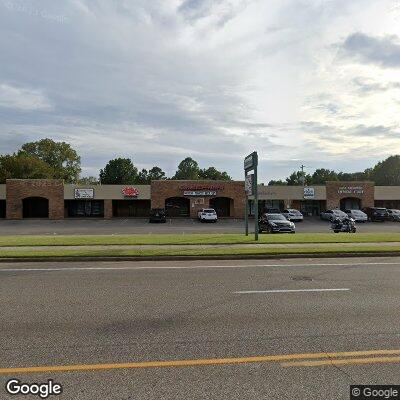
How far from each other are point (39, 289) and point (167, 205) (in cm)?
3975

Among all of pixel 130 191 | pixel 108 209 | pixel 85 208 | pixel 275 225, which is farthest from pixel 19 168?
pixel 275 225

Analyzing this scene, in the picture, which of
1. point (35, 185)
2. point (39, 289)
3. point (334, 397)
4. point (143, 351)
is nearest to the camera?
point (334, 397)

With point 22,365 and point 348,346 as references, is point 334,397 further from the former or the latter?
point 22,365

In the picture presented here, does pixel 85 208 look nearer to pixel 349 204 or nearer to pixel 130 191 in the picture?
pixel 130 191

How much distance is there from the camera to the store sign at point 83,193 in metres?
45.7

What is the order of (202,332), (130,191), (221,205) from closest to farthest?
(202,332) < (130,191) < (221,205)

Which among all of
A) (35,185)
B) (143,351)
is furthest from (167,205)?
(143,351)

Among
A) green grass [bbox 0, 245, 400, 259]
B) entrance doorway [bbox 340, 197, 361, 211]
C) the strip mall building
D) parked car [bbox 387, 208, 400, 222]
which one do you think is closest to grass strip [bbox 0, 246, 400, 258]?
green grass [bbox 0, 245, 400, 259]

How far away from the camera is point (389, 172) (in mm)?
102188

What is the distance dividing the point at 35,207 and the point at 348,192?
3986cm

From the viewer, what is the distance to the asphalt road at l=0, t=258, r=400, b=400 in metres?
4.00

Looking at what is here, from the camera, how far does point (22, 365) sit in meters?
4.40

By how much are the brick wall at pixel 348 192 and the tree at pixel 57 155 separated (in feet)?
198

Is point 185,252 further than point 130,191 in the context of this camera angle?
No
